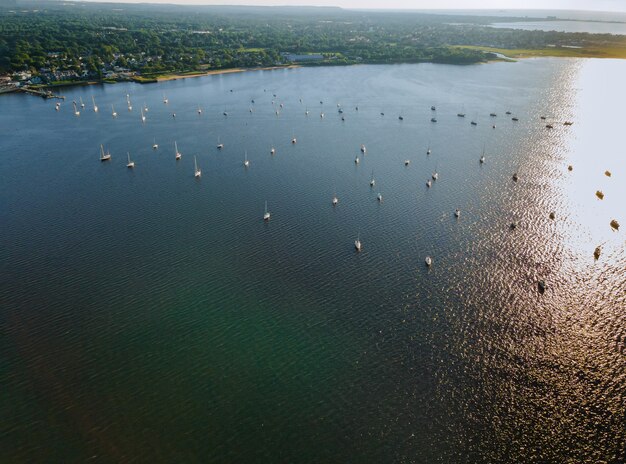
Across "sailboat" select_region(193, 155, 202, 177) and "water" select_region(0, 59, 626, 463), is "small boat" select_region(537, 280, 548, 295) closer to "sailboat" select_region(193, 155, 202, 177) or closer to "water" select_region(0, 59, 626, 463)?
"water" select_region(0, 59, 626, 463)

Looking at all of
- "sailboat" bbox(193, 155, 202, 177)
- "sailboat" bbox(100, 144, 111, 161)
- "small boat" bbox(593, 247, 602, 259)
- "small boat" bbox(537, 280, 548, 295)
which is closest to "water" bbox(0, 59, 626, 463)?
"small boat" bbox(537, 280, 548, 295)

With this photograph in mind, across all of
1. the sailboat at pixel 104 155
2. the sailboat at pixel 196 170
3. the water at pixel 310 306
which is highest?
the sailboat at pixel 104 155

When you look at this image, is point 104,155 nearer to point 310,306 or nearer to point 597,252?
point 310,306

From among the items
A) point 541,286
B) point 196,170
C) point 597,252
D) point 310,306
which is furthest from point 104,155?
point 597,252

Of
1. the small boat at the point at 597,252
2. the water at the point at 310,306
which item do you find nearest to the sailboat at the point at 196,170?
the water at the point at 310,306

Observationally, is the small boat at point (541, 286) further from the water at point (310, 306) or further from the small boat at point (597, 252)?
the small boat at point (597, 252)

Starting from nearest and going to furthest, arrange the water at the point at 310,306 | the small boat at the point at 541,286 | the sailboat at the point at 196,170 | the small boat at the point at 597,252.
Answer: the water at the point at 310,306, the small boat at the point at 541,286, the small boat at the point at 597,252, the sailboat at the point at 196,170

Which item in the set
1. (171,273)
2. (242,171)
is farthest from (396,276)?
(242,171)

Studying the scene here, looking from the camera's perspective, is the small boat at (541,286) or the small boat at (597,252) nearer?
the small boat at (541,286)

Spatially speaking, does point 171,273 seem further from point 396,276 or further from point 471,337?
point 471,337
